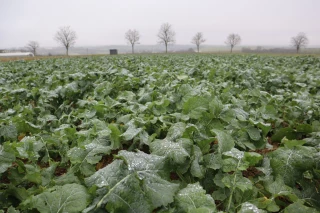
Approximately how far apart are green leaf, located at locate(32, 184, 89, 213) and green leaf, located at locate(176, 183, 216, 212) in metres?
0.53

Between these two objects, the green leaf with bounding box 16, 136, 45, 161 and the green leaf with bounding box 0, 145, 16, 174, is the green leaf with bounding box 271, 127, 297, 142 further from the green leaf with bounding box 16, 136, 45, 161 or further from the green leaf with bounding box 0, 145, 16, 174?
the green leaf with bounding box 0, 145, 16, 174

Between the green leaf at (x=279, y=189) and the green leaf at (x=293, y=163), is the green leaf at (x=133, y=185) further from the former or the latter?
the green leaf at (x=293, y=163)

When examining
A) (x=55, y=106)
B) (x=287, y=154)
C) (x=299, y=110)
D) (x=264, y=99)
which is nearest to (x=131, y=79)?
(x=55, y=106)

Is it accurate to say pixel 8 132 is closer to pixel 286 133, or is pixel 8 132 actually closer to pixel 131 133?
pixel 131 133

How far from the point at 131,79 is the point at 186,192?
377 centimetres

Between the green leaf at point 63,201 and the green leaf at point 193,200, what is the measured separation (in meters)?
0.53

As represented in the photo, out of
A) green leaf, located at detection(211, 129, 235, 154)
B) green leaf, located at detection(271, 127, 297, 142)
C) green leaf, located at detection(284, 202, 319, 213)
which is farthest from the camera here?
green leaf, located at detection(271, 127, 297, 142)

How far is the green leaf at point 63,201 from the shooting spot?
1239mm

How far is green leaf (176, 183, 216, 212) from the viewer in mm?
1291

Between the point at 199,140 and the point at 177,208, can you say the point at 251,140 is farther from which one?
the point at 177,208

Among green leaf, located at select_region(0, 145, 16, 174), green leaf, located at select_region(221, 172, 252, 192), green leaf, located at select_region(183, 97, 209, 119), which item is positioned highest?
green leaf, located at select_region(183, 97, 209, 119)

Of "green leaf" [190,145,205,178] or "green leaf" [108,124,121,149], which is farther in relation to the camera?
"green leaf" [108,124,121,149]

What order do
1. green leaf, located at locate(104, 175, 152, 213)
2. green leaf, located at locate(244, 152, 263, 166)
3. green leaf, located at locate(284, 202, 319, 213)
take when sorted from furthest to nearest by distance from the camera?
1. green leaf, located at locate(244, 152, 263, 166)
2. green leaf, located at locate(284, 202, 319, 213)
3. green leaf, located at locate(104, 175, 152, 213)

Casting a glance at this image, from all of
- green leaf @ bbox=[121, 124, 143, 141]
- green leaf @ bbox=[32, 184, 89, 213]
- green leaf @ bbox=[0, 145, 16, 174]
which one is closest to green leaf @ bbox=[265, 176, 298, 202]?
green leaf @ bbox=[121, 124, 143, 141]
